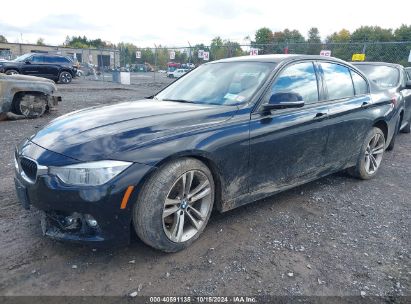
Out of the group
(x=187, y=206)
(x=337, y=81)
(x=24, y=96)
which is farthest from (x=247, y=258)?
(x=24, y=96)

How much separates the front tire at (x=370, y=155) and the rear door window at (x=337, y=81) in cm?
77

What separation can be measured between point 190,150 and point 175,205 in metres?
0.48

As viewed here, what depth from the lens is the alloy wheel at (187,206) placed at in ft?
9.23

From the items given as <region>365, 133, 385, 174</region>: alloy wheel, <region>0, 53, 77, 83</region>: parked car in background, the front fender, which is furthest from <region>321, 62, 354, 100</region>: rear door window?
<region>0, 53, 77, 83</region>: parked car in background

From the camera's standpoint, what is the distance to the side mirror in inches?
127

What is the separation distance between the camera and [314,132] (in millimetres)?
3816

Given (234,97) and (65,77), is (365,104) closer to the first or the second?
(234,97)

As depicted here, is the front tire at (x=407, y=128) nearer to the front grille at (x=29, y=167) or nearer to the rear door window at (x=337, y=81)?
the rear door window at (x=337, y=81)

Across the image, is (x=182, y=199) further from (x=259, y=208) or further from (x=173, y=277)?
(x=259, y=208)

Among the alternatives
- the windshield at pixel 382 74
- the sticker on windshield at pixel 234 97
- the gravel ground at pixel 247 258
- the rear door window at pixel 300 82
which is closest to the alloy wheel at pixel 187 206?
the gravel ground at pixel 247 258

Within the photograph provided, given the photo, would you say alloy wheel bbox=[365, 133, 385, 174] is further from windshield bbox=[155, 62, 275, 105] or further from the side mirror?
windshield bbox=[155, 62, 275, 105]

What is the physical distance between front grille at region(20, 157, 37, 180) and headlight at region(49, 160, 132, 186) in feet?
0.94

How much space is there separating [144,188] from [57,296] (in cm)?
93

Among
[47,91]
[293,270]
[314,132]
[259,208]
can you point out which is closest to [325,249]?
[293,270]
